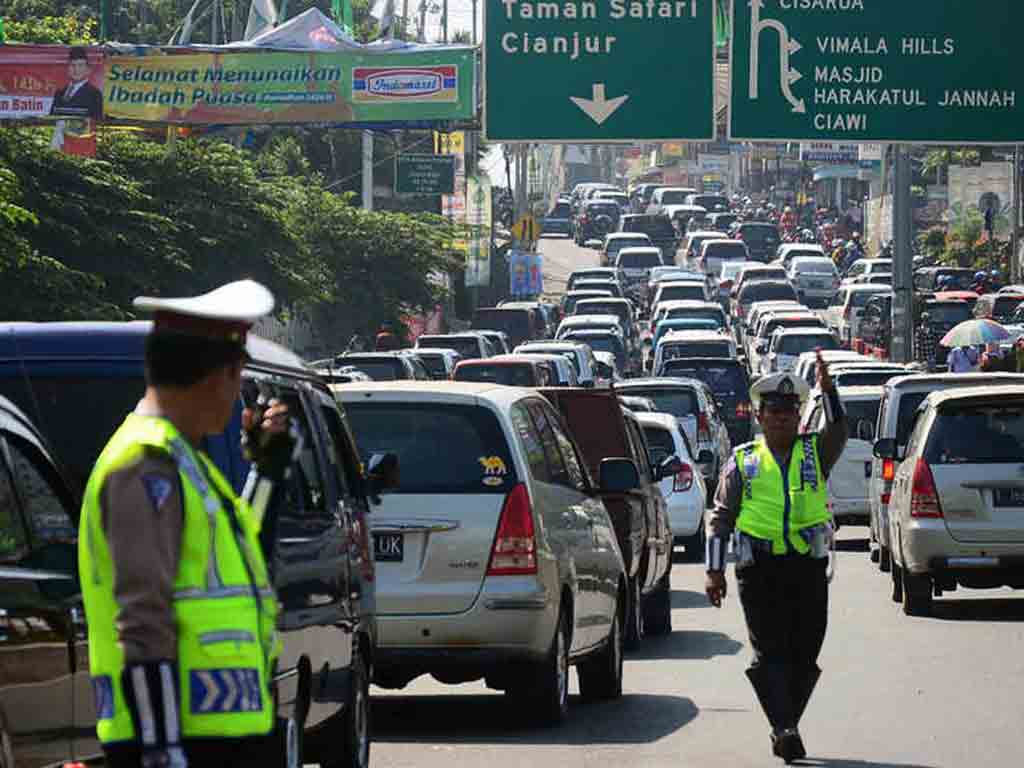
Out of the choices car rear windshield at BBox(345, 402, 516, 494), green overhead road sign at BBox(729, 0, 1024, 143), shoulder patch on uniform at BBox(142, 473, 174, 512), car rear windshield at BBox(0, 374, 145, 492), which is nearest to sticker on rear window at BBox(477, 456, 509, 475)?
car rear windshield at BBox(345, 402, 516, 494)

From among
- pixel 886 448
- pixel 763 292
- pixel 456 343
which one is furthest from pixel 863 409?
pixel 763 292

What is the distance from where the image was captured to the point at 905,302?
1409 inches

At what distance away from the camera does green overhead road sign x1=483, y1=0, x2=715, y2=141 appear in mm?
31375

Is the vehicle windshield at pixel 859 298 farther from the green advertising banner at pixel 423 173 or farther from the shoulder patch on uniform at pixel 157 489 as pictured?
the shoulder patch on uniform at pixel 157 489

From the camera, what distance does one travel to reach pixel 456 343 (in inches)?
1693

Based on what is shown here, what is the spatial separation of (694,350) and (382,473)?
34.6 meters

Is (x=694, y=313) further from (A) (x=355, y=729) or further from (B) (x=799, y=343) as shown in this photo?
(A) (x=355, y=729)

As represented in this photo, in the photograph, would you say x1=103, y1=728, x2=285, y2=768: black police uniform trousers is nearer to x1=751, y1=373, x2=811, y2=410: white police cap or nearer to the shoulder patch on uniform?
the shoulder patch on uniform

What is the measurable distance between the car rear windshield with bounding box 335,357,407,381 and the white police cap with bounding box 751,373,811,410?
2297 cm

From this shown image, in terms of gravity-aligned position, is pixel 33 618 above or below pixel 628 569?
above

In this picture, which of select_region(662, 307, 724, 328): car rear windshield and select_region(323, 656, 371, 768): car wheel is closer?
select_region(323, 656, 371, 768): car wheel

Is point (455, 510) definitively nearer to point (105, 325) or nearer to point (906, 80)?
point (105, 325)

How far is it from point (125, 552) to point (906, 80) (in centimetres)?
2689

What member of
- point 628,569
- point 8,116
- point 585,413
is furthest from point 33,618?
point 8,116
